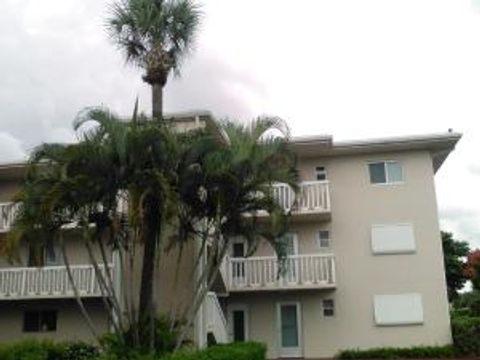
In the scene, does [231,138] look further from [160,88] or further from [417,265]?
[417,265]

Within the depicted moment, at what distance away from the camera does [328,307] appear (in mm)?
26422

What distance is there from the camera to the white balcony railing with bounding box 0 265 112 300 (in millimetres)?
23906

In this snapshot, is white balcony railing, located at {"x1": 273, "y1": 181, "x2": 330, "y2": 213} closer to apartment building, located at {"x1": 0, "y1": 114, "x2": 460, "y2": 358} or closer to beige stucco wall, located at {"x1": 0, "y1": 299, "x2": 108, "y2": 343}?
apartment building, located at {"x1": 0, "y1": 114, "x2": 460, "y2": 358}

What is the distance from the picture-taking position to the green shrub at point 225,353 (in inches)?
533

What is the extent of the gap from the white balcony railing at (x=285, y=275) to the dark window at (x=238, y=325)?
1.90 meters

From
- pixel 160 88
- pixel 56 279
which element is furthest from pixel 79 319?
pixel 160 88

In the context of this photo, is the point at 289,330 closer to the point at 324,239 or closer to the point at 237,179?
the point at 324,239

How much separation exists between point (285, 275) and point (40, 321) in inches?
→ 391

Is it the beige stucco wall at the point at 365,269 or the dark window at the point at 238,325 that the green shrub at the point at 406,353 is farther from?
the dark window at the point at 238,325

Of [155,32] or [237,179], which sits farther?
[155,32]

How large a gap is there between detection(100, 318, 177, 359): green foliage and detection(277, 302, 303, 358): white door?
35.9ft

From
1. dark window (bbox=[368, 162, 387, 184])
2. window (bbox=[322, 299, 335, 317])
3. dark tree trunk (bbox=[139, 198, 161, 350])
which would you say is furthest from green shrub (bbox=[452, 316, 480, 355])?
dark tree trunk (bbox=[139, 198, 161, 350])

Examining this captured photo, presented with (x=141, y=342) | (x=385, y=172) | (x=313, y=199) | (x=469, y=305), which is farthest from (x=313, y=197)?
(x=141, y=342)

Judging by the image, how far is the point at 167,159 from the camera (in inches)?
623
